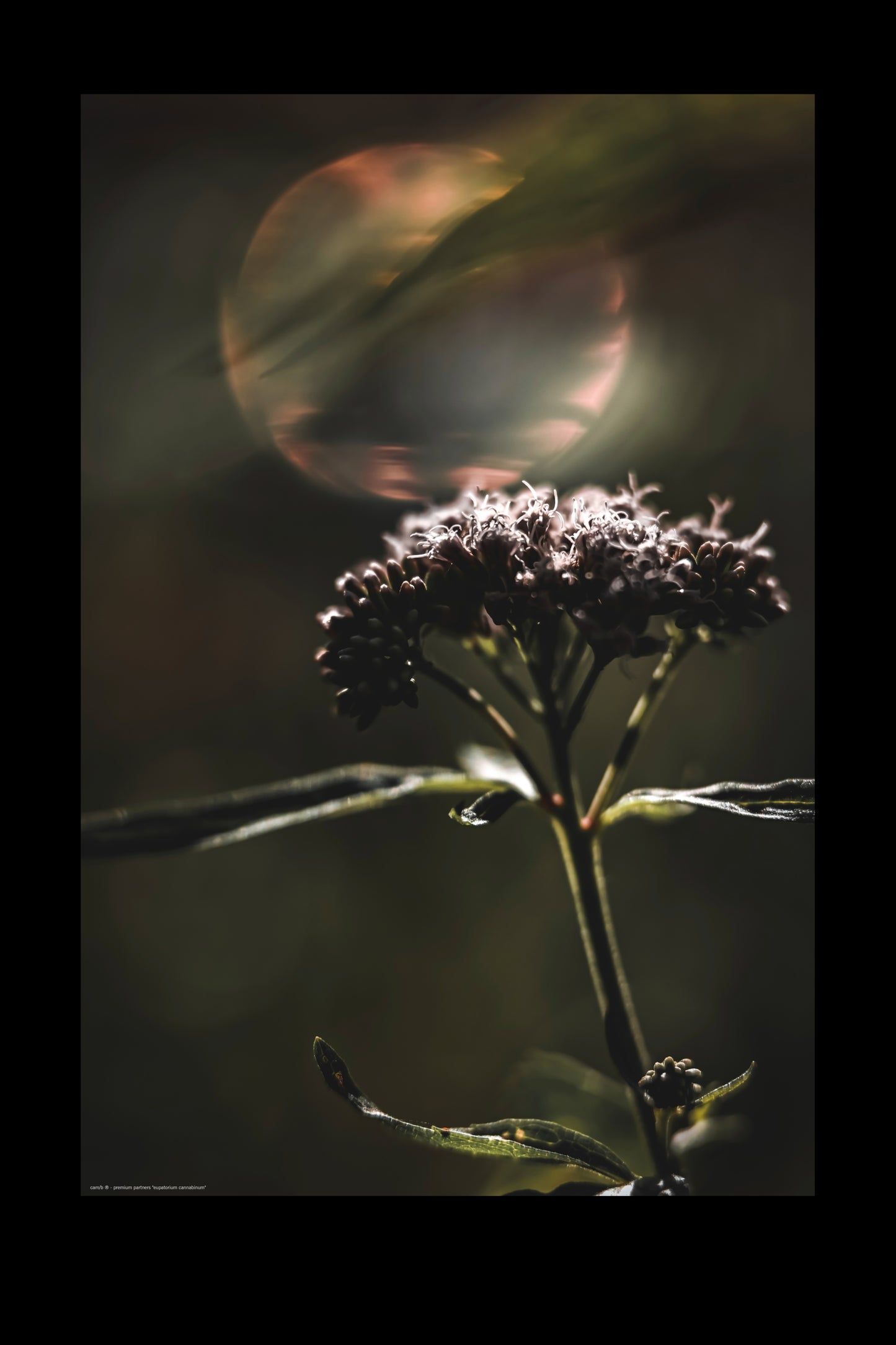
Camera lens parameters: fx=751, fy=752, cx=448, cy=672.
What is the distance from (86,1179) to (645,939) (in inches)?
64.1

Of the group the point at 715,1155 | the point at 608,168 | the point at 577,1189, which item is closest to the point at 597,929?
the point at 577,1189

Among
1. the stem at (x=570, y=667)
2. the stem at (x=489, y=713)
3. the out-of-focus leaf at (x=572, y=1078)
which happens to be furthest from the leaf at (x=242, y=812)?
the out-of-focus leaf at (x=572, y=1078)

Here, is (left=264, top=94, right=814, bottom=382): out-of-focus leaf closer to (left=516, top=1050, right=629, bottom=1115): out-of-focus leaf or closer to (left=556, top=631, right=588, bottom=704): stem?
(left=556, top=631, right=588, bottom=704): stem

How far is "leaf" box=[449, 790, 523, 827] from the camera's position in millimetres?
873

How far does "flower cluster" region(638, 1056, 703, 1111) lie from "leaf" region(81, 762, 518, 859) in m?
0.41

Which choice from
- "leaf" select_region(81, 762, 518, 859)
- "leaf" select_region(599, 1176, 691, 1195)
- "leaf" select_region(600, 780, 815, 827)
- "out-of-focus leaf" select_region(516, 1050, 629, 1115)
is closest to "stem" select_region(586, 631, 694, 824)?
"leaf" select_region(600, 780, 815, 827)

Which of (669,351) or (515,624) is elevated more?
(669,351)

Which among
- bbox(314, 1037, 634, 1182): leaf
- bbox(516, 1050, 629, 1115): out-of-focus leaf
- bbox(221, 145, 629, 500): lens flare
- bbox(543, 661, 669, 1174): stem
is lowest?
bbox(516, 1050, 629, 1115): out-of-focus leaf

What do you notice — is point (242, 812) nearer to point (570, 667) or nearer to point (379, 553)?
point (570, 667)

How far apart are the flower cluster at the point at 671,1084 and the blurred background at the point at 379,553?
0.69m

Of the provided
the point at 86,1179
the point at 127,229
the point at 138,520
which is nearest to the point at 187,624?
the point at 138,520

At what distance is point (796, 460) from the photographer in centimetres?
226

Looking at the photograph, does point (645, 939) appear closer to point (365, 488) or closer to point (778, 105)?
point (365, 488)

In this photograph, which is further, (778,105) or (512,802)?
(778,105)
